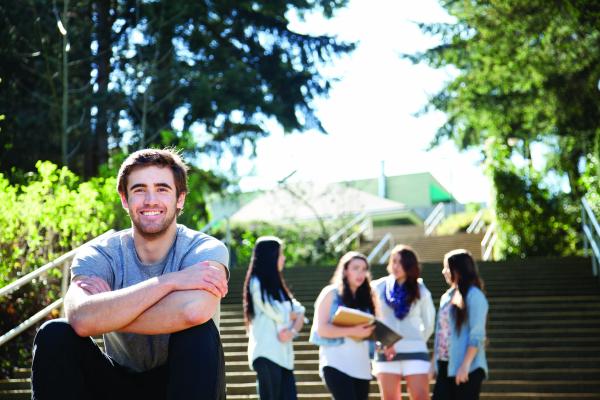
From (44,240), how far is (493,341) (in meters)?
5.00

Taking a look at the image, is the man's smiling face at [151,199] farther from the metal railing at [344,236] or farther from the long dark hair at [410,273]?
the metal railing at [344,236]

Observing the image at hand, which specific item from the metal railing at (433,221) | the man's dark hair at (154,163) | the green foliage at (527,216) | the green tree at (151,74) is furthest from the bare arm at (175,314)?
the metal railing at (433,221)

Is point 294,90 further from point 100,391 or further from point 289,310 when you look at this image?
point 100,391

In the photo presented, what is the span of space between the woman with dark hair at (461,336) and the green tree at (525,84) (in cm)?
764

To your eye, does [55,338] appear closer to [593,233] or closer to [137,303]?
[137,303]

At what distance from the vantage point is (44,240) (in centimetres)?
917

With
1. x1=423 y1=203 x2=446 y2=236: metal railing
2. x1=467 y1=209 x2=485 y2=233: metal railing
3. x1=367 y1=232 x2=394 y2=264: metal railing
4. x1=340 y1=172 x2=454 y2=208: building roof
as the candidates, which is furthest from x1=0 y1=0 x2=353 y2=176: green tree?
x1=340 y1=172 x2=454 y2=208: building roof

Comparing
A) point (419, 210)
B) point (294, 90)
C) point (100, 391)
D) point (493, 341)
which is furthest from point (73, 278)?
point (419, 210)

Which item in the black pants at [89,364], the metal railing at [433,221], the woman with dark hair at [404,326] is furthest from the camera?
the metal railing at [433,221]

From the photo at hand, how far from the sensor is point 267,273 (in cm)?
662

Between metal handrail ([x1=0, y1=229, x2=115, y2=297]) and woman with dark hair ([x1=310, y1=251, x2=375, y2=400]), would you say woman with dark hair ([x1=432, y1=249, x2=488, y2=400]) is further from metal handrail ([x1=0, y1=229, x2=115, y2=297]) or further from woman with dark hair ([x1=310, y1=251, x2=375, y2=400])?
metal handrail ([x1=0, y1=229, x2=115, y2=297])

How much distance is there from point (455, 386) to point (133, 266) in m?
3.35

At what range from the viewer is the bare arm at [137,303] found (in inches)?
117

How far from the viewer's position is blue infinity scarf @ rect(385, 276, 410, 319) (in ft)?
21.2
